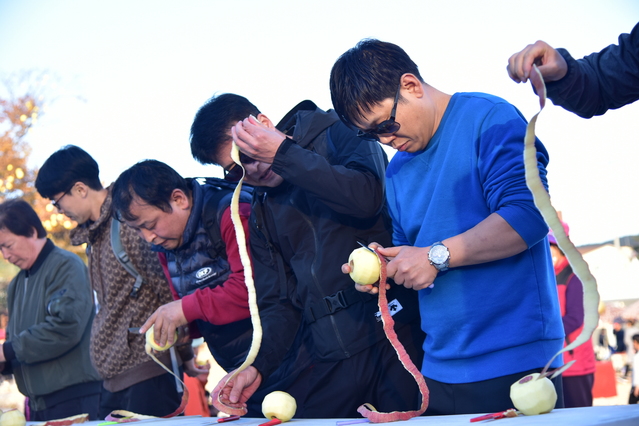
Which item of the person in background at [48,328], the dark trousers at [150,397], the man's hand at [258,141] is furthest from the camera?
the person in background at [48,328]

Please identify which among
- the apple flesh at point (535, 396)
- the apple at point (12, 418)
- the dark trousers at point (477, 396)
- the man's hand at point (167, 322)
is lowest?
the apple at point (12, 418)

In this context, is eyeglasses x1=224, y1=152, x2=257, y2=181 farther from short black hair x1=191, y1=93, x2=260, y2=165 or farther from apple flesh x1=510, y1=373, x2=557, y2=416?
apple flesh x1=510, y1=373, x2=557, y2=416

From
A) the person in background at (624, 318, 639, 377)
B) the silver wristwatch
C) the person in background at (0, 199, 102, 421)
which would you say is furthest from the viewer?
the person in background at (624, 318, 639, 377)

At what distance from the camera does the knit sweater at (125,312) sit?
3.24m

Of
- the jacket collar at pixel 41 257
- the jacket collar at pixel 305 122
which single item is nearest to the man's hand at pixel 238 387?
the jacket collar at pixel 305 122

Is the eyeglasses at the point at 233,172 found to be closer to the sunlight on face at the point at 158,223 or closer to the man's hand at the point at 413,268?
the sunlight on face at the point at 158,223

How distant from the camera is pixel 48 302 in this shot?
403 cm

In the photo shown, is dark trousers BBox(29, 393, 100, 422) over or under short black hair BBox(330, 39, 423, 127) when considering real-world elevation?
under

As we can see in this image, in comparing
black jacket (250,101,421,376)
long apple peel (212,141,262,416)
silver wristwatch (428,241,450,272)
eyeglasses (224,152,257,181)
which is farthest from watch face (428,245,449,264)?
eyeglasses (224,152,257,181)

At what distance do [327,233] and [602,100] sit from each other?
104cm

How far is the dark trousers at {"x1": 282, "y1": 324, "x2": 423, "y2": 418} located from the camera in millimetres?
2191

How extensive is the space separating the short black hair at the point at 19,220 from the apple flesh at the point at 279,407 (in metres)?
3.05

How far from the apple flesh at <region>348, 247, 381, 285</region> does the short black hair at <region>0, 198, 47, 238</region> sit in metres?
3.32

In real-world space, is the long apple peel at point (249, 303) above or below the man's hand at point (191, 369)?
above
